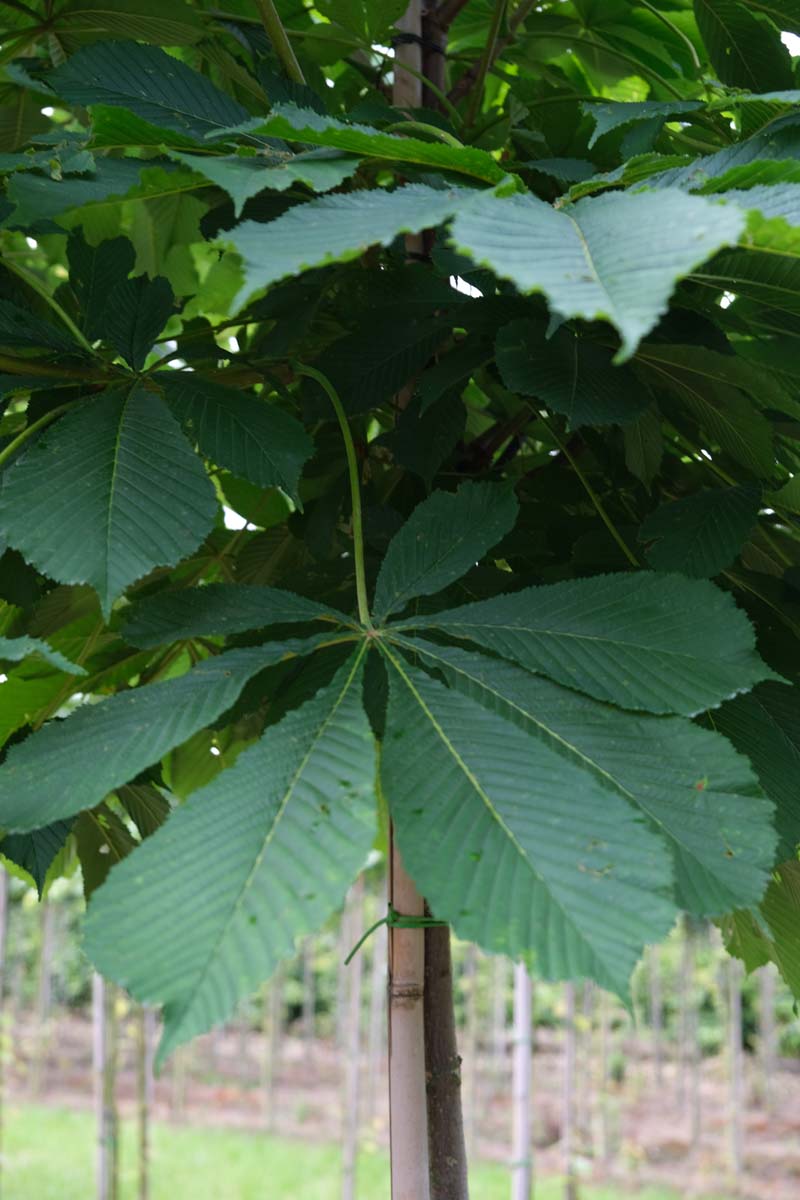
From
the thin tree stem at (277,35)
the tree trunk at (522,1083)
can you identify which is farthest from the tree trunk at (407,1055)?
the tree trunk at (522,1083)

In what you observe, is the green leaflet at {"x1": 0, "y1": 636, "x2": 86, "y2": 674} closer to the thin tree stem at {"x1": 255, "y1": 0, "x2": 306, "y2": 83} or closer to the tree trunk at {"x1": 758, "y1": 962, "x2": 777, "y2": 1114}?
the thin tree stem at {"x1": 255, "y1": 0, "x2": 306, "y2": 83}

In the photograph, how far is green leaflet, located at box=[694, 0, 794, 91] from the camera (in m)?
0.74

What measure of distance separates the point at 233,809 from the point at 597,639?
0.61 ft

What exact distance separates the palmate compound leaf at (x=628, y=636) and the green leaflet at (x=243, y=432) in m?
0.11

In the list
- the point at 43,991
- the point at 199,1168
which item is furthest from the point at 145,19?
the point at 199,1168

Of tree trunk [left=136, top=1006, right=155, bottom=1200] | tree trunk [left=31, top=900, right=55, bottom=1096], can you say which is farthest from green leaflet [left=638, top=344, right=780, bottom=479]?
tree trunk [left=31, top=900, right=55, bottom=1096]

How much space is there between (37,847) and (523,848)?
32cm

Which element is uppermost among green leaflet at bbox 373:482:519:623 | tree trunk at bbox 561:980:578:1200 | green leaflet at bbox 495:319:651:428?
green leaflet at bbox 495:319:651:428

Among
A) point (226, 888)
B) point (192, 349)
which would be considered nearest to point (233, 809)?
point (226, 888)

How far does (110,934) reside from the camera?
37 cm

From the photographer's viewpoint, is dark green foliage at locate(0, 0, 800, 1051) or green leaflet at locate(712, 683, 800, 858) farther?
green leaflet at locate(712, 683, 800, 858)

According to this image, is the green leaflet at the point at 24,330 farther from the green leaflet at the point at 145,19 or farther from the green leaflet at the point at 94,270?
the green leaflet at the point at 145,19

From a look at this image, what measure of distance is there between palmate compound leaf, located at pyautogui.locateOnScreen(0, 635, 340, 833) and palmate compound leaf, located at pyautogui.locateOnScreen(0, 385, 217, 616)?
1.9 inches

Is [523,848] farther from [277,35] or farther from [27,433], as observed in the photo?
[277,35]
